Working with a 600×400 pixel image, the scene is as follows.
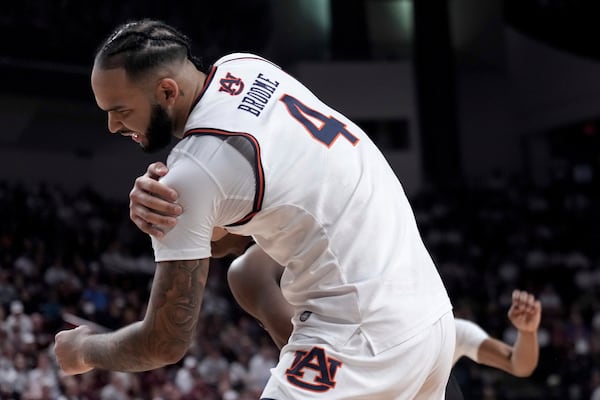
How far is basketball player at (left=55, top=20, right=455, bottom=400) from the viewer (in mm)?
2758

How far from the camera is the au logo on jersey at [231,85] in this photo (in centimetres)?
290

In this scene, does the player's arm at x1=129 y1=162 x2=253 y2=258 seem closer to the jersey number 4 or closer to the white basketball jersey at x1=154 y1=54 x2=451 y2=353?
the white basketball jersey at x1=154 y1=54 x2=451 y2=353

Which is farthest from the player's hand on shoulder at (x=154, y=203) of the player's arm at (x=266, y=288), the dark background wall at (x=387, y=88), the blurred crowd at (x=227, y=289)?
the dark background wall at (x=387, y=88)

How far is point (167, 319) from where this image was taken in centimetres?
279

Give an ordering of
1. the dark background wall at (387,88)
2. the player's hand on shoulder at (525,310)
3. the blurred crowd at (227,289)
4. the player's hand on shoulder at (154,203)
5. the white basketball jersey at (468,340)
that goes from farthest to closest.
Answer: the dark background wall at (387,88) → the blurred crowd at (227,289) → the white basketball jersey at (468,340) → the player's hand on shoulder at (525,310) → the player's hand on shoulder at (154,203)

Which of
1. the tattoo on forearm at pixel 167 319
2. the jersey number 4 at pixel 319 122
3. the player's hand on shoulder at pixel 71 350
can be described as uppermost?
the jersey number 4 at pixel 319 122

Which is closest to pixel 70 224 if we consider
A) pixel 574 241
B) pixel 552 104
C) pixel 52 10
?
pixel 52 10

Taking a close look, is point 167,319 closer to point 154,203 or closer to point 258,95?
point 154,203

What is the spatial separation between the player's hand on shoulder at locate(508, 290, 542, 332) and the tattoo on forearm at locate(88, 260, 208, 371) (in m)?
2.63

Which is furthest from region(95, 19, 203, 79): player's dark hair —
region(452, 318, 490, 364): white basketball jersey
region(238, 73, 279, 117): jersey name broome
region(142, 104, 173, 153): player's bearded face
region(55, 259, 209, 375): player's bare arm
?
region(452, 318, 490, 364): white basketball jersey

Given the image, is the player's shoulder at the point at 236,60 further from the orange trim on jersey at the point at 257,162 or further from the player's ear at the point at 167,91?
the orange trim on jersey at the point at 257,162

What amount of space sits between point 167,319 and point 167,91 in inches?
27.7

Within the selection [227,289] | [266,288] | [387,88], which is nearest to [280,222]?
[266,288]

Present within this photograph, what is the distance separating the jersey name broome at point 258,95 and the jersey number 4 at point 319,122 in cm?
5
